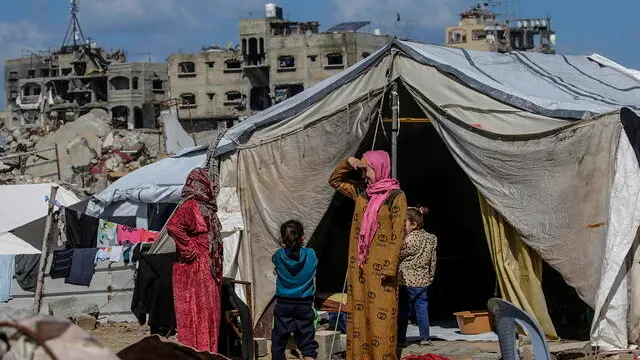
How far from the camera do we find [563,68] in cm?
1230

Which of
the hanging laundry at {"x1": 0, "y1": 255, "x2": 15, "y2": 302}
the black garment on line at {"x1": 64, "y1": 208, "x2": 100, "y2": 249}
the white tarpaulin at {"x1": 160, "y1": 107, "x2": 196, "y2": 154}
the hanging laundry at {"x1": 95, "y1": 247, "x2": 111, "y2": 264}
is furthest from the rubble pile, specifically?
the hanging laundry at {"x1": 95, "y1": 247, "x2": 111, "y2": 264}

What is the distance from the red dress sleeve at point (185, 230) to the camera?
8.24 m

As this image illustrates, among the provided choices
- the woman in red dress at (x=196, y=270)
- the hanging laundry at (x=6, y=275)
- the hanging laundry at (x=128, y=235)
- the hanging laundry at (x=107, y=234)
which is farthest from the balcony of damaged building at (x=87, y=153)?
the woman in red dress at (x=196, y=270)

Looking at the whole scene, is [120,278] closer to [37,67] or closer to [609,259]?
[609,259]

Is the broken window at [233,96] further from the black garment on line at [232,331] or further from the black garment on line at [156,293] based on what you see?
the black garment on line at [232,331]

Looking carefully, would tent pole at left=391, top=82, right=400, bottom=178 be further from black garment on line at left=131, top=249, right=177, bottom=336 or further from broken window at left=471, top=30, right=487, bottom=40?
broken window at left=471, top=30, right=487, bottom=40

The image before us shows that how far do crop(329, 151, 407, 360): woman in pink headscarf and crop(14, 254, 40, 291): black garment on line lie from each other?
7311 millimetres

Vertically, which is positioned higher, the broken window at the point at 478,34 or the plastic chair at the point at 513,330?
the broken window at the point at 478,34

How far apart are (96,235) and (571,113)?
25.3 feet

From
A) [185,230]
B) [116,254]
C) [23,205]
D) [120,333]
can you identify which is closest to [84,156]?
[23,205]

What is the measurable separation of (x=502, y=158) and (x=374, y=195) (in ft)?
8.74

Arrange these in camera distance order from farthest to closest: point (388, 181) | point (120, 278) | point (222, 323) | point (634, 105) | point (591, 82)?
point (120, 278) → point (591, 82) → point (634, 105) → point (222, 323) → point (388, 181)

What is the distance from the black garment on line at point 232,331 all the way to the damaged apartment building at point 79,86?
6770 cm

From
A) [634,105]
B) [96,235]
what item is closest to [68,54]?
[96,235]
